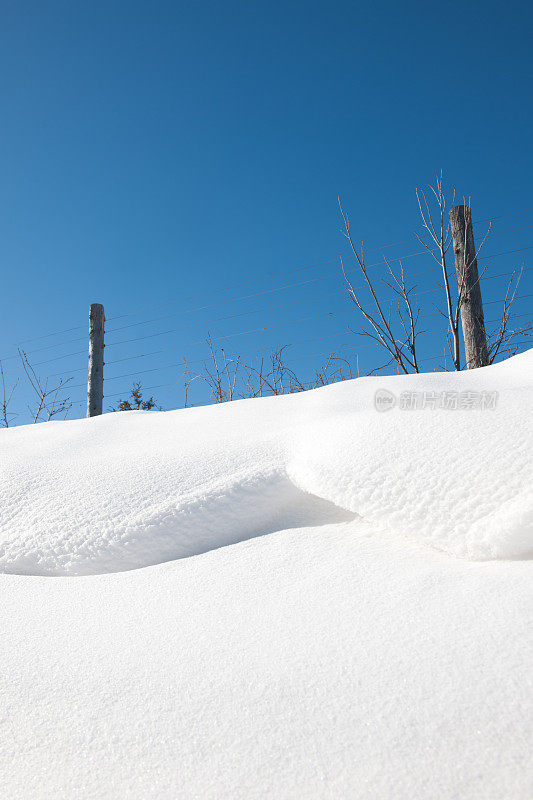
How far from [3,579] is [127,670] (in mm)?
506

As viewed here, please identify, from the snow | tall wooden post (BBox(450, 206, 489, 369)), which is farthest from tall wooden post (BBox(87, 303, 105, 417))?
the snow

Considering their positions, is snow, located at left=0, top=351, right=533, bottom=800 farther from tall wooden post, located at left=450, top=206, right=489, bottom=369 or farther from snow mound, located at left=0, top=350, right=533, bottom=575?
tall wooden post, located at left=450, top=206, right=489, bottom=369

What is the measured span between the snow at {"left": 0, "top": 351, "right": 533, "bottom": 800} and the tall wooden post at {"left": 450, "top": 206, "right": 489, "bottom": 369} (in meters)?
1.71

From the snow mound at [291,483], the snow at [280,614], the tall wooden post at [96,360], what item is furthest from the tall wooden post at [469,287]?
the tall wooden post at [96,360]

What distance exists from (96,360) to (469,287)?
11.4ft

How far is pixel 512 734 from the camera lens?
47 cm

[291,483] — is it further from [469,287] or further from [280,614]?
[469,287]

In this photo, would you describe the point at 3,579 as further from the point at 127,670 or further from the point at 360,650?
the point at 360,650

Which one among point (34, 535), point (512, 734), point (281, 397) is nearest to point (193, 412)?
point (281, 397)

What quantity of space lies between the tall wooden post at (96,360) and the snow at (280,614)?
3.62 metres

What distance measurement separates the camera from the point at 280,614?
718 mm

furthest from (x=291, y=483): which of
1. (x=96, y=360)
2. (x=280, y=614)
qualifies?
(x=96, y=360)

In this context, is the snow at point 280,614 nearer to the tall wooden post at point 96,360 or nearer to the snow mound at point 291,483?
the snow mound at point 291,483

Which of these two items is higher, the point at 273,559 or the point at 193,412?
the point at 193,412
